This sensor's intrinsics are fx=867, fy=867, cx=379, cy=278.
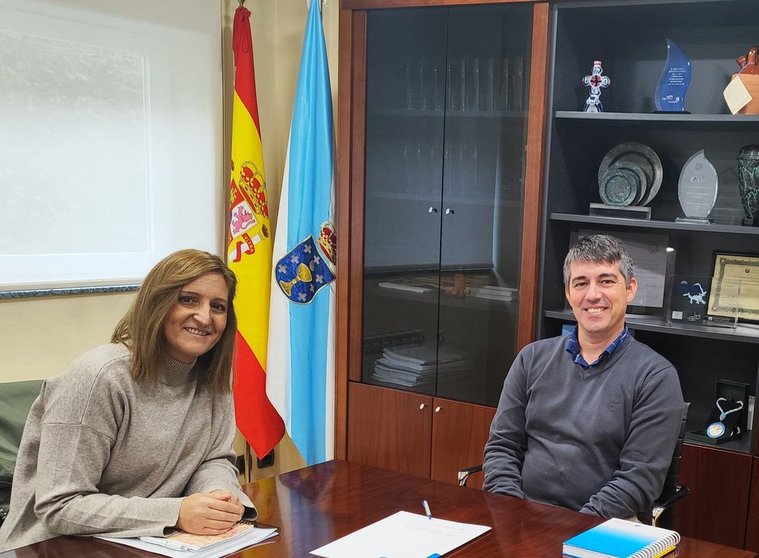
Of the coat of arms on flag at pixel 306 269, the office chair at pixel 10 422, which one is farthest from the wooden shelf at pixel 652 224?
the office chair at pixel 10 422

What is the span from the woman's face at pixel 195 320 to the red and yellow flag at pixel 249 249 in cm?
147

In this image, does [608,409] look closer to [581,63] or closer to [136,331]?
[136,331]

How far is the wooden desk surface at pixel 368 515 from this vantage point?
5.38 feet

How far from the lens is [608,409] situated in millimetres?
2209

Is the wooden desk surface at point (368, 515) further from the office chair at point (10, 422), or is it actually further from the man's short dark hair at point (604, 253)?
the office chair at point (10, 422)

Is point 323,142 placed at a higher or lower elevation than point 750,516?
higher

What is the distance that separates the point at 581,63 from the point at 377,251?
1.02 meters

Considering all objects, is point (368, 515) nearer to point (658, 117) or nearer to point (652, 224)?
point (652, 224)

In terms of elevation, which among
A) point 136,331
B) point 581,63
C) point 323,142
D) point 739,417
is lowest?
point 739,417

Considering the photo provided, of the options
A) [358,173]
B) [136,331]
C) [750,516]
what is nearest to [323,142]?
[358,173]

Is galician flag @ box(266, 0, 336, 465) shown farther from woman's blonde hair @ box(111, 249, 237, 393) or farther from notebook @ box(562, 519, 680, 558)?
notebook @ box(562, 519, 680, 558)

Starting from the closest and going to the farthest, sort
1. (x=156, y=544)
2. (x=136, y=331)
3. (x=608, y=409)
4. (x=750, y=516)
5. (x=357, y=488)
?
(x=156, y=544)
(x=136, y=331)
(x=357, y=488)
(x=608, y=409)
(x=750, y=516)

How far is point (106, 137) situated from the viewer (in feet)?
10.3

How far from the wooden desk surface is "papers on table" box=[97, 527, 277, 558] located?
19 mm
